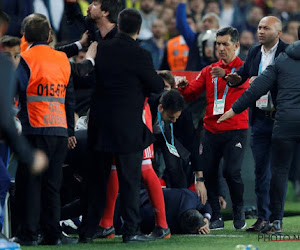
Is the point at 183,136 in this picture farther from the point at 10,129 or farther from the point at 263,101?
the point at 10,129

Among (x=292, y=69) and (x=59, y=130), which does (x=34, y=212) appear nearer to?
(x=59, y=130)

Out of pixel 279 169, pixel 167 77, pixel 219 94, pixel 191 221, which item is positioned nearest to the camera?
pixel 279 169

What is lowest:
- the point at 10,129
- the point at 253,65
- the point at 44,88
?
the point at 10,129

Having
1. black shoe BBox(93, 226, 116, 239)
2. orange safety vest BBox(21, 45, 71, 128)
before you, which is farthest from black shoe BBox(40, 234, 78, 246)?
orange safety vest BBox(21, 45, 71, 128)

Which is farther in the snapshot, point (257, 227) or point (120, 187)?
point (257, 227)

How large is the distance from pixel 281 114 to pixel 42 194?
2223 mm

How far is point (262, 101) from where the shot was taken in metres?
9.18

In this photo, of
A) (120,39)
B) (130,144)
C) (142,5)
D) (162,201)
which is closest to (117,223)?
(162,201)

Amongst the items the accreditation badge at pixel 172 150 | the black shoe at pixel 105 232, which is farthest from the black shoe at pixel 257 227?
the black shoe at pixel 105 232

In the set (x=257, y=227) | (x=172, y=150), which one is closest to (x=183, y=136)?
(x=172, y=150)

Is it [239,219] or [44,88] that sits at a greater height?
[44,88]

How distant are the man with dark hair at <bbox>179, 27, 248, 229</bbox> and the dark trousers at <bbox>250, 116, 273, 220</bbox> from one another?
189 millimetres

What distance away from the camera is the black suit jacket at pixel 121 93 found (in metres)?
7.97

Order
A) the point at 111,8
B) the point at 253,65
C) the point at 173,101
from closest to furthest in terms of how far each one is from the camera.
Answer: the point at 111,8
the point at 173,101
the point at 253,65
